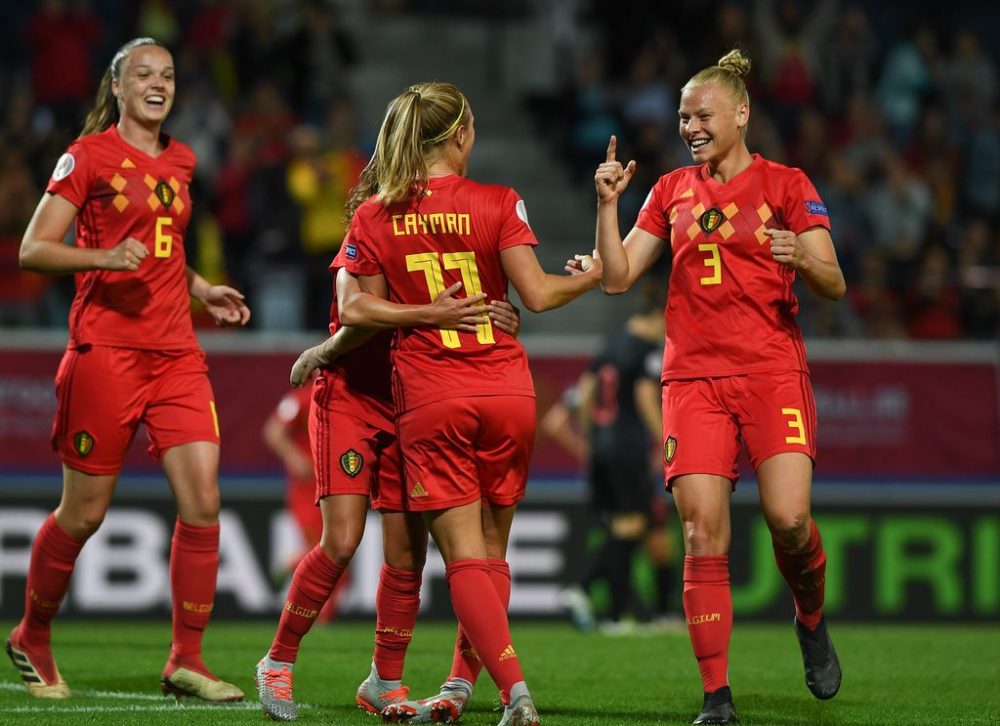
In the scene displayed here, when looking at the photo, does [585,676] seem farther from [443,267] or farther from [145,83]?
[145,83]

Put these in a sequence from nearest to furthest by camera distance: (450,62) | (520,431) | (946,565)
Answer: (520,431), (946,565), (450,62)

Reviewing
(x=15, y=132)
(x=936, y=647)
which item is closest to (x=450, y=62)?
(x=15, y=132)

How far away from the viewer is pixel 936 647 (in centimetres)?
1026

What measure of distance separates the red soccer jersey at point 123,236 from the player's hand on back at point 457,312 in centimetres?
162

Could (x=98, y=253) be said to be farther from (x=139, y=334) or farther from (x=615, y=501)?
(x=615, y=501)

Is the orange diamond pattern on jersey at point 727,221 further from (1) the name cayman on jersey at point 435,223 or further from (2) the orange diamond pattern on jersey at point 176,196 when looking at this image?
(2) the orange diamond pattern on jersey at point 176,196

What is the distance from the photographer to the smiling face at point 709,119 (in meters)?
6.49

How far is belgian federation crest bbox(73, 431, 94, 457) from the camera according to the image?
6926 millimetres

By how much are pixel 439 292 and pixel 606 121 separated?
11331mm

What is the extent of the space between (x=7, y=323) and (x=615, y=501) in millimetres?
5072

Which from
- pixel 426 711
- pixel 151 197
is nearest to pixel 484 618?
pixel 426 711

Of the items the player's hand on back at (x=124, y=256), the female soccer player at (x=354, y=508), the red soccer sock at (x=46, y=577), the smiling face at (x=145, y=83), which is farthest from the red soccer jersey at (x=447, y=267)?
the red soccer sock at (x=46, y=577)

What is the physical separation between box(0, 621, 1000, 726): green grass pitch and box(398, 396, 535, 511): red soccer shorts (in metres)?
0.95

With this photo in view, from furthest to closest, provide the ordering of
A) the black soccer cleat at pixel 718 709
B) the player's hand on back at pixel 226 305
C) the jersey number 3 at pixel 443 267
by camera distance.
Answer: the player's hand on back at pixel 226 305 → the black soccer cleat at pixel 718 709 → the jersey number 3 at pixel 443 267
